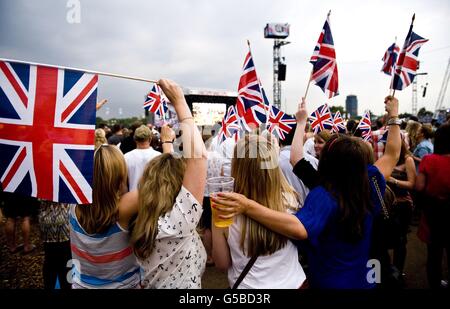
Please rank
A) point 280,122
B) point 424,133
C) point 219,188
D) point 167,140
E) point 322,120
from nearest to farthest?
point 219,188
point 167,140
point 424,133
point 280,122
point 322,120

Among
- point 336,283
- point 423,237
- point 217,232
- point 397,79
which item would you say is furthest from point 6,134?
point 397,79

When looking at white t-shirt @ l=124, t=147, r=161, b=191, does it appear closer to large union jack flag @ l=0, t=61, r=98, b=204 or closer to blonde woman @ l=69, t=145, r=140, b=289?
blonde woman @ l=69, t=145, r=140, b=289

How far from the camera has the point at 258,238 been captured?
154cm

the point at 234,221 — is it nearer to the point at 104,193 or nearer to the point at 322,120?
the point at 104,193

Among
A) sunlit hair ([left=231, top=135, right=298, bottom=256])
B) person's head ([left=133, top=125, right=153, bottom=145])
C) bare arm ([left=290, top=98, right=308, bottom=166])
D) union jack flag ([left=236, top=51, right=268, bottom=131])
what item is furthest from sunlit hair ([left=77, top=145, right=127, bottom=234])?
person's head ([left=133, top=125, right=153, bottom=145])

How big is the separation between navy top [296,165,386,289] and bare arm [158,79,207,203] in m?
0.60

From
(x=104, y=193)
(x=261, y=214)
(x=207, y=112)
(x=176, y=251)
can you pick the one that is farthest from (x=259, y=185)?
(x=207, y=112)

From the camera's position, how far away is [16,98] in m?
1.60

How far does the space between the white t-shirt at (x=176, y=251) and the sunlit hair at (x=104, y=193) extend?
318 millimetres

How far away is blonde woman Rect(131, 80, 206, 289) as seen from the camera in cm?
163

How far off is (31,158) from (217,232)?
3.70 feet

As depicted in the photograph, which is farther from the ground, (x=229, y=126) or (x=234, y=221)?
(x=229, y=126)

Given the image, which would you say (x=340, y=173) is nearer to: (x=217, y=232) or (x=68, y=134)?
(x=217, y=232)

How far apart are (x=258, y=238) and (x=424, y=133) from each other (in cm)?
516
